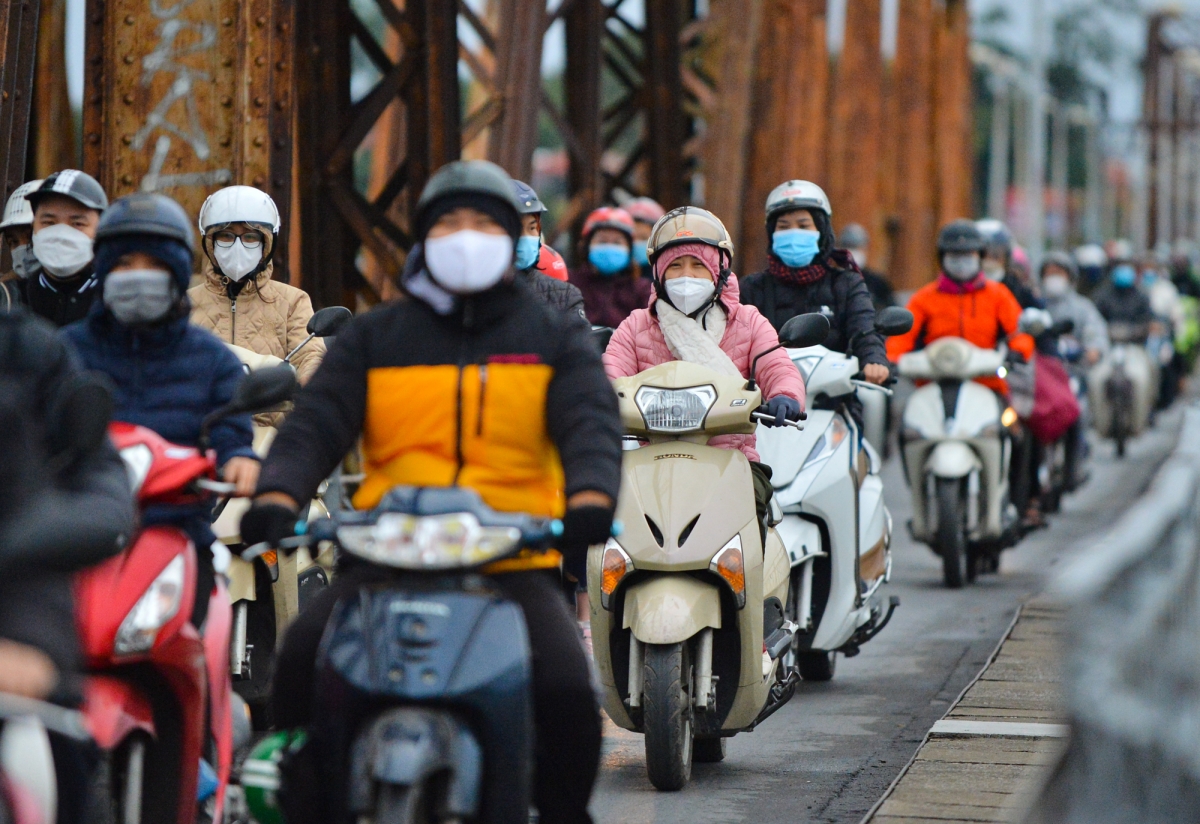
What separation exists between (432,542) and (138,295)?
1.19 meters

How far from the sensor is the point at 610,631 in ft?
22.0

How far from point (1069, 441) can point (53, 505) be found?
12.1 m

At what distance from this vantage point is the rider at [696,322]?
281 inches

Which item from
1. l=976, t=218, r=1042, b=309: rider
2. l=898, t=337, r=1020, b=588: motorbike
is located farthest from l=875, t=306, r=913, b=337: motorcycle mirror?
l=976, t=218, r=1042, b=309: rider

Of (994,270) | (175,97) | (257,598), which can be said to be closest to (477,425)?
(257,598)

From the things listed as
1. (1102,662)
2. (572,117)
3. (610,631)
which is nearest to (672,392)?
(610,631)

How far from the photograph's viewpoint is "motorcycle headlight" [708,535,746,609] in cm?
652

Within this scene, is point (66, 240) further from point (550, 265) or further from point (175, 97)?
point (550, 265)

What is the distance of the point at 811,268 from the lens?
9.01m

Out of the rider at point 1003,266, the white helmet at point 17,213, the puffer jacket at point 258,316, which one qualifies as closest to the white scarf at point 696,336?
the puffer jacket at point 258,316

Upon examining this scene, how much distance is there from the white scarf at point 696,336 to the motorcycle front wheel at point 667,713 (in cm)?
97

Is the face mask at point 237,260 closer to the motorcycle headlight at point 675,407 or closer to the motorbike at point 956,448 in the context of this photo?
the motorcycle headlight at point 675,407

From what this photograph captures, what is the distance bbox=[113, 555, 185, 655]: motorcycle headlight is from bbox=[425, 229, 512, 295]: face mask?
2.67ft

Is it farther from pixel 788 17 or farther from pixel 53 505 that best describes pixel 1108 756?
pixel 788 17
